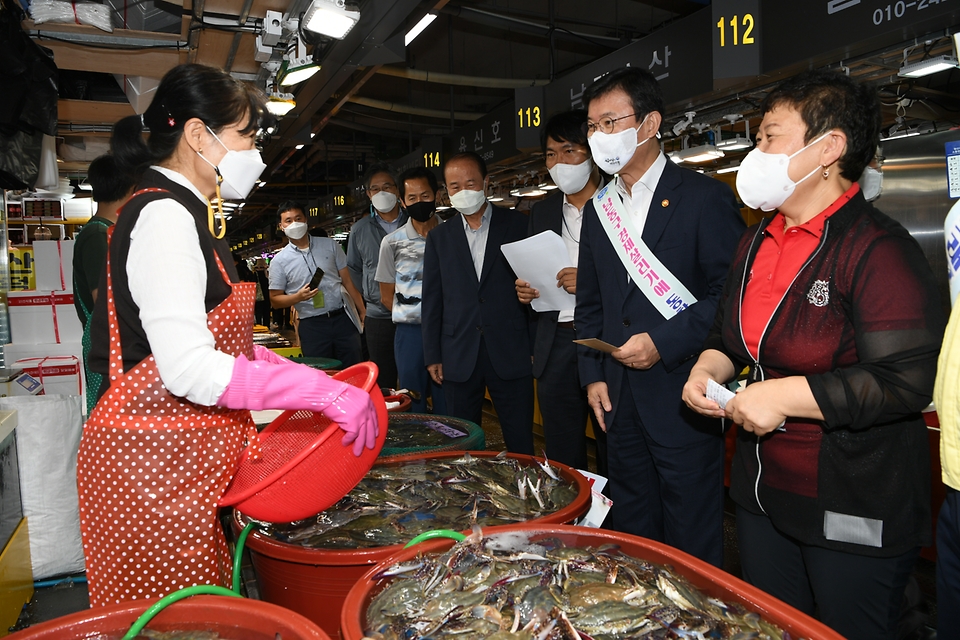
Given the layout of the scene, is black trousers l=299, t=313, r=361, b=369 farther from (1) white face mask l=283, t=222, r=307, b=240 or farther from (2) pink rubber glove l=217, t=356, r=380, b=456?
(2) pink rubber glove l=217, t=356, r=380, b=456

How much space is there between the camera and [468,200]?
3.51 meters

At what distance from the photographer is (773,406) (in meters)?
1.42

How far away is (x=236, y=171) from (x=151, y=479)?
0.75m

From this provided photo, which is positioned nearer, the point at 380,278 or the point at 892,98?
the point at 380,278

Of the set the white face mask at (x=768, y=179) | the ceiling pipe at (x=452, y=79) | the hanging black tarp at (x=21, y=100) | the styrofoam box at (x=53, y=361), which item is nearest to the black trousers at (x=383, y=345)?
the styrofoam box at (x=53, y=361)

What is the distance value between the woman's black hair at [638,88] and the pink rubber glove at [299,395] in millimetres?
1541

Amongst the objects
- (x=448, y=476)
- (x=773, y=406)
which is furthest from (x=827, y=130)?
(x=448, y=476)

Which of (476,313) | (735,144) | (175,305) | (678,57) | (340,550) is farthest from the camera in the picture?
(735,144)

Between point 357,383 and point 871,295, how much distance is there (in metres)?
1.19

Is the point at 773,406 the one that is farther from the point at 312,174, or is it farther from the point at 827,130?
the point at 312,174

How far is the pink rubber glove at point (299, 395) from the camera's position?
1332 mm

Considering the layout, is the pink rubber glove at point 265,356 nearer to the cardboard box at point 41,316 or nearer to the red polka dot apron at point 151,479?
the red polka dot apron at point 151,479

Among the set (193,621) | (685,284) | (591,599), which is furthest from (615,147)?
(193,621)

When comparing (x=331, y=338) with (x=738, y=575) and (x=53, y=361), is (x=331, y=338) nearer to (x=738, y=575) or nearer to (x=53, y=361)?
(x=53, y=361)
